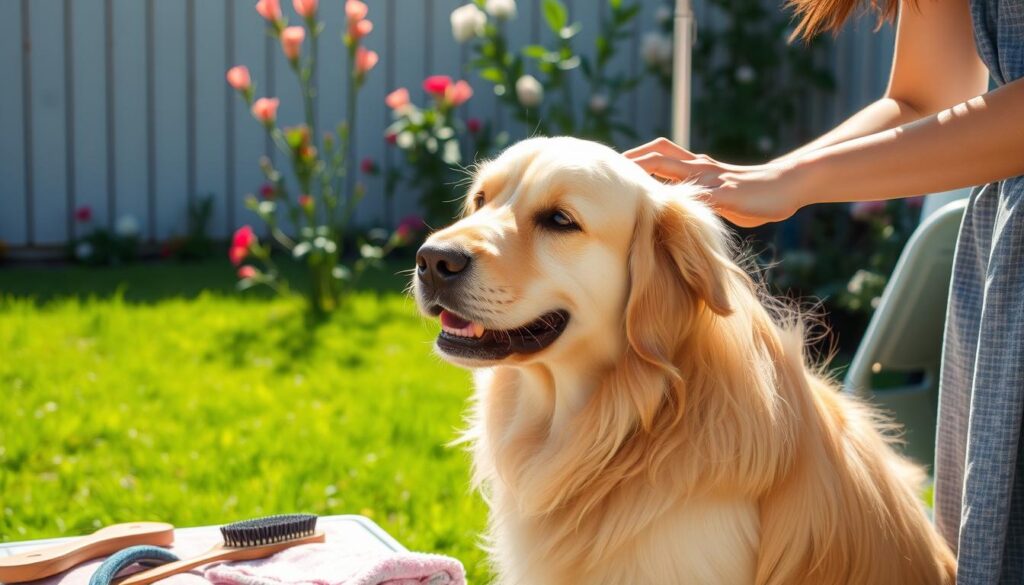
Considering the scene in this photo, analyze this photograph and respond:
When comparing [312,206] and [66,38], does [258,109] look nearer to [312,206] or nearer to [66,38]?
[312,206]

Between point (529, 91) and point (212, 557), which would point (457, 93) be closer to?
point (529, 91)

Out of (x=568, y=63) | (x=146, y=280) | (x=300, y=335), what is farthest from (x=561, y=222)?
(x=146, y=280)

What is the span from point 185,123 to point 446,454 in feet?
14.3

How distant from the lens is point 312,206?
5441mm

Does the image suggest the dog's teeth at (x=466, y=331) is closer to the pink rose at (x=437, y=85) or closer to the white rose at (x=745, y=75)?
the pink rose at (x=437, y=85)

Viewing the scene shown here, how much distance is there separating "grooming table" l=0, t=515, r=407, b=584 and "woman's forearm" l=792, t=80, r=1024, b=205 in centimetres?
120

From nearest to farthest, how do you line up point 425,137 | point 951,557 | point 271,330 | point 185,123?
1. point 951,557
2. point 271,330
3. point 425,137
4. point 185,123

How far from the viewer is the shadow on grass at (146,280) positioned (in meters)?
5.80

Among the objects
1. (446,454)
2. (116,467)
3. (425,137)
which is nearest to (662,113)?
(425,137)

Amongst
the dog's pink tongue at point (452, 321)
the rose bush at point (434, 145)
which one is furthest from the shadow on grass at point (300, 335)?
the dog's pink tongue at point (452, 321)

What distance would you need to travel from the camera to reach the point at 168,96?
23.7 feet

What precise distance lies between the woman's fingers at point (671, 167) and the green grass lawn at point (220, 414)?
71cm

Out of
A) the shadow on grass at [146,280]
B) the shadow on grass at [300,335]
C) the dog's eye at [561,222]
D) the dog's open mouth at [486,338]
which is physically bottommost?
the shadow on grass at [146,280]

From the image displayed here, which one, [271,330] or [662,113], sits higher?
[662,113]
